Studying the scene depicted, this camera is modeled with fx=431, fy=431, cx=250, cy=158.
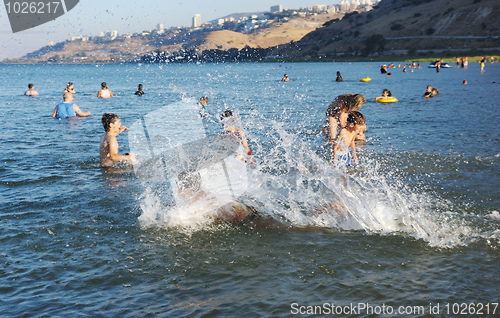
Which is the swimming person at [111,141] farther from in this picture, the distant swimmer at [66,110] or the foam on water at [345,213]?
the distant swimmer at [66,110]

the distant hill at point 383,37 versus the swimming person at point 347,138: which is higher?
the distant hill at point 383,37

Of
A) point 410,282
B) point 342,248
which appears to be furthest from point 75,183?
point 410,282

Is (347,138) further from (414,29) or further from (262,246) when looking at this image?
(414,29)

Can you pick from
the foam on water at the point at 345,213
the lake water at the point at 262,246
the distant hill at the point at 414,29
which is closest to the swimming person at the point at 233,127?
the lake water at the point at 262,246

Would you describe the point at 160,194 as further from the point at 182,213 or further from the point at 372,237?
the point at 372,237

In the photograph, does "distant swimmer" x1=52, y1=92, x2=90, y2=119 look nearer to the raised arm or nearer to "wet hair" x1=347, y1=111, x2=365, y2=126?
the raised arm

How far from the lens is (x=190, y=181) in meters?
8.04

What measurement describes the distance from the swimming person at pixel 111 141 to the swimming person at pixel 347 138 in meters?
5.37

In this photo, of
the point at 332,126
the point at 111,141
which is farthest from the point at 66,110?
the point at 332,126

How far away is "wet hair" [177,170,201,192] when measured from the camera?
316 inches

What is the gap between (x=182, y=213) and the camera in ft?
26.5

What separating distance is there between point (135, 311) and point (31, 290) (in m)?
1.62

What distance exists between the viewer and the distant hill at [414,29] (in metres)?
114

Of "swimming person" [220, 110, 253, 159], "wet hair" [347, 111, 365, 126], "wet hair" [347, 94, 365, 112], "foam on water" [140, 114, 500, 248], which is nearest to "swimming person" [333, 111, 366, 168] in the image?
"wet hair" [347, 111, 365, 126]
